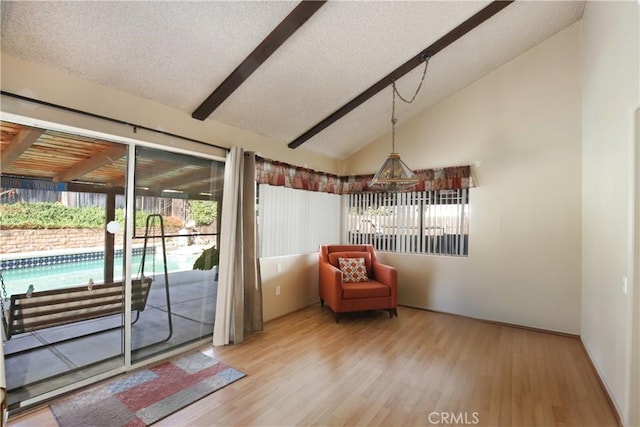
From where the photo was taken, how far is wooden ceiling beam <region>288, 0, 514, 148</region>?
109 inches

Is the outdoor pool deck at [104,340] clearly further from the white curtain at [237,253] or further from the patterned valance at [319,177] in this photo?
the patterned valance at [319,177]

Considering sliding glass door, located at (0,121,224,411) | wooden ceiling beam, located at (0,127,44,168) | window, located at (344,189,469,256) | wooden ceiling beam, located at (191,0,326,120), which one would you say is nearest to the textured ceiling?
wooden ceiling beam, located at (191,0,326,120)

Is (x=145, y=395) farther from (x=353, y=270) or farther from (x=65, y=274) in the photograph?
(x=353, y=270)

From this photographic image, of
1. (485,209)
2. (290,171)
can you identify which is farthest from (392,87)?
(485,209)

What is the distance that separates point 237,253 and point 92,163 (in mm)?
1486

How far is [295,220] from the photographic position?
14.1 feet

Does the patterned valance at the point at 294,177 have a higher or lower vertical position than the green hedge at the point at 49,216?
higher

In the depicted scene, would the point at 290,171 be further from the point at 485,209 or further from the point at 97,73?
the point at 485,209

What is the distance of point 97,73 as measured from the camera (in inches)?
88.3

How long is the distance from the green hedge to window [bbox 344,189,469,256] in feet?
11.1

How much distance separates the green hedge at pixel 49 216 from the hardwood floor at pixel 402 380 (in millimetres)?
1282

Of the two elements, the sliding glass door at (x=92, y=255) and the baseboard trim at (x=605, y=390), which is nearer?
the baseboard trim at (x=605, y=390)

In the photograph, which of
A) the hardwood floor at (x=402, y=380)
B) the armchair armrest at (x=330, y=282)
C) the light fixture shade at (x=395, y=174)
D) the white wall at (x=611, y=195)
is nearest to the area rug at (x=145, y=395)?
the hardwood floor at (x=402, y=380)

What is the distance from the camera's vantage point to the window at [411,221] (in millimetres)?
4105
